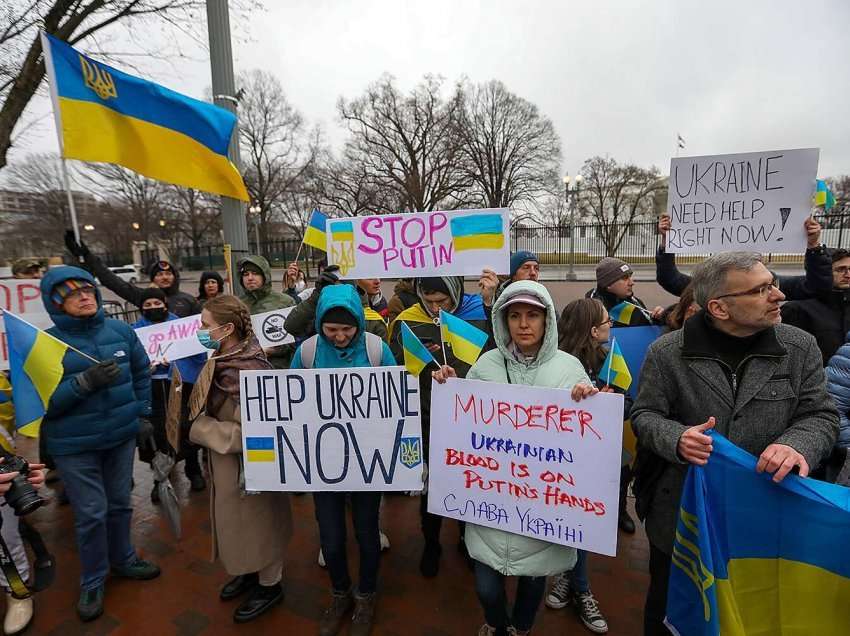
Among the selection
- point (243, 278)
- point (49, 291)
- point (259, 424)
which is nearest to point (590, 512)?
point (259, 424)

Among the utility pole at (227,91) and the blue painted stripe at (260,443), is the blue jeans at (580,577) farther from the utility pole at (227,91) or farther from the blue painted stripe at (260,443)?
the utility pole at (227,91)

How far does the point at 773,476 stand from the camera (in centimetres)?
151

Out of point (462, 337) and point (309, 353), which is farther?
point (309, 353)

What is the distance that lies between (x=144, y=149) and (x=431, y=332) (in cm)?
303

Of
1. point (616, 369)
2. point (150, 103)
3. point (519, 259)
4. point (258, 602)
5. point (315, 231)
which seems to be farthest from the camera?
point (519, 259)

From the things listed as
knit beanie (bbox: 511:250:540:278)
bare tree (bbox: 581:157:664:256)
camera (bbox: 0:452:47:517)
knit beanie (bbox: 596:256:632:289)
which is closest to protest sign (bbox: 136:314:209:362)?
camera (bbox: 0:452:47:517)

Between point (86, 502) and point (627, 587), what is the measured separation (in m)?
3.52

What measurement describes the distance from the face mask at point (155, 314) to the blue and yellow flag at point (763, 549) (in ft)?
14.3

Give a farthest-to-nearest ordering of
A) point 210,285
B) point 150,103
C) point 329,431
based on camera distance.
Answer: point 210,285
point 150,103
point 329,431

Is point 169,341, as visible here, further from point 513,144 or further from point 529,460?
point 513,144

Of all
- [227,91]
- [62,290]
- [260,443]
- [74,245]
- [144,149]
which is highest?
[227,91]

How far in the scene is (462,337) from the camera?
227cm

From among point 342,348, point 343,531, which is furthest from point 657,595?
point 342,348

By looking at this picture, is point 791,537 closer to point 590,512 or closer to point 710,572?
point 710,572
